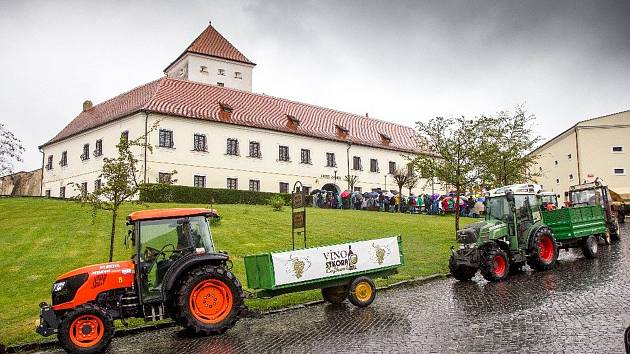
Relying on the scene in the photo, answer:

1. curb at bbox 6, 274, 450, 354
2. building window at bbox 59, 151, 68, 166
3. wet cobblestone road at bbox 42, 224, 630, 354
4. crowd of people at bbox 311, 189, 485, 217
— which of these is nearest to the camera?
wet cobblestone road at bbox 42, 224, 630, 354

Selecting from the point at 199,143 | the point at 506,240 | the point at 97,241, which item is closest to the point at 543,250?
the point at 506,240

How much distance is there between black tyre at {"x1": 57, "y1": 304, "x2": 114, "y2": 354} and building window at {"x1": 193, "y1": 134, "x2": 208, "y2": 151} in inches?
1185

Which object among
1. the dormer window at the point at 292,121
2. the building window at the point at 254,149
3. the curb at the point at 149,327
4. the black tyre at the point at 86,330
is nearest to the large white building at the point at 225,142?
the building window at the point at 254,149

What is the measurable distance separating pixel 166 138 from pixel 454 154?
2140 centimetres

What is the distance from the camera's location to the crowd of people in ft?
119

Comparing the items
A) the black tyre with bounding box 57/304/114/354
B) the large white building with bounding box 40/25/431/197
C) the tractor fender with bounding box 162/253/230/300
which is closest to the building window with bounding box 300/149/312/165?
the large white building with bounding box 40/25/431/197

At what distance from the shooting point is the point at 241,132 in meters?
40.9

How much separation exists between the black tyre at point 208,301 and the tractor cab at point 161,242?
1.45 ft

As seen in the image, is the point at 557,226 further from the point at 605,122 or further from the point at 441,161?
the point at 605,122

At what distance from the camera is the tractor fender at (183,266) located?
9432mm

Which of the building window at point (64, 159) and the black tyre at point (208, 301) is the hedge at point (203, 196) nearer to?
the building window at point (64, 159)

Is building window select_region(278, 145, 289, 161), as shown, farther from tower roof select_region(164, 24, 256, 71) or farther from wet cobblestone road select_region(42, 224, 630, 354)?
wet cobblestone road select_region(42, 224, 630, 354)

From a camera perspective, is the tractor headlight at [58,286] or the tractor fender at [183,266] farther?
the tractor fender at [183,266]

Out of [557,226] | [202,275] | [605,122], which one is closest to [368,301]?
[202,275]
